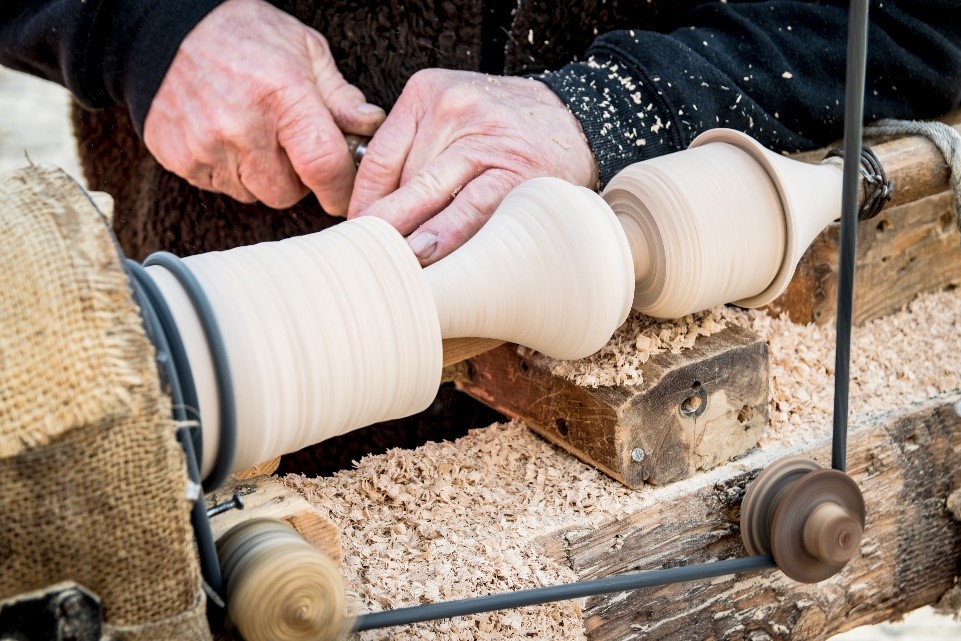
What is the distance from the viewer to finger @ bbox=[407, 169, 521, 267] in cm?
80

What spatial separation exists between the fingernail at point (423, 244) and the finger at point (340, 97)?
309 mm

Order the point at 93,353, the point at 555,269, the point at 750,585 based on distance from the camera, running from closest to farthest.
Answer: the point at 93,353
the point at 555,269
the point at 750,585

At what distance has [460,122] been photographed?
36.8 inches

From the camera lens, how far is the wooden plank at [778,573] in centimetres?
77

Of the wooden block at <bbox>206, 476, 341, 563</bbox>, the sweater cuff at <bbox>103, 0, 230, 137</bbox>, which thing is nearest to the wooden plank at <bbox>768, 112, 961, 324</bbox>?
the wooden block at <bbox>206, 476, 341, 563</bbox>

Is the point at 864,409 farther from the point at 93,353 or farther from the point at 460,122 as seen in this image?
the point at 93,353

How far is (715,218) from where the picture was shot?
0.78 m

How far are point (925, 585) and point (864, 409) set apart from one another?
24 centimetres

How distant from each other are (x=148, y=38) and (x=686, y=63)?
0.63 meters

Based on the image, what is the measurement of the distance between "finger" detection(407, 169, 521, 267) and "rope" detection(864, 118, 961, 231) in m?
0.46

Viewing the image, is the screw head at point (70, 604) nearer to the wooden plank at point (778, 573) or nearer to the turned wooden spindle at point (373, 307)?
the turned wooden spindle at point (373, 307)

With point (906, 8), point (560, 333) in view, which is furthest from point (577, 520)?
point (906, 8)

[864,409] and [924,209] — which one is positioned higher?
[924,209]

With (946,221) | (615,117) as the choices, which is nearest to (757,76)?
(615,117)
